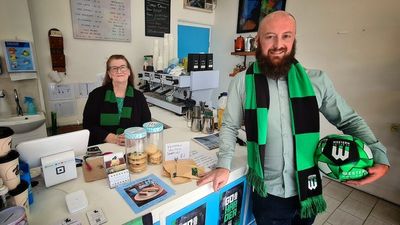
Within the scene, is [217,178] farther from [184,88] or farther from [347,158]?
[184,88]

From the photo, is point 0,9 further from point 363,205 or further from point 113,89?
point 363,205

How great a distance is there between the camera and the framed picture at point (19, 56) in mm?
2045

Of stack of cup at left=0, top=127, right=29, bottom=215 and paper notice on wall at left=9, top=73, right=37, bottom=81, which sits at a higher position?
paper notice on wall at left=9, top=73, right=37, bottom=81

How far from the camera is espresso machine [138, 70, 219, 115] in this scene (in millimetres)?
2191

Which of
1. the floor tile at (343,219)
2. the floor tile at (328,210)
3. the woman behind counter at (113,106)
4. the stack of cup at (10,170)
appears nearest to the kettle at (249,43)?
the woman behind counter at (113,106)

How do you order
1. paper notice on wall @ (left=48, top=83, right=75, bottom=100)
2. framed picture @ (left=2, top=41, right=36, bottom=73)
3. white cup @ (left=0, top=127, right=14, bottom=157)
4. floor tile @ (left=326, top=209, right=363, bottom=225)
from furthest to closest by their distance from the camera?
paper notice on wall @ (left=48, top=83, right=75, bottom=100), floor tile @ (left=326, top=209, right=363, bottom=225), framed picture @ (left=2, top=41, right=36, bottom=73), white cup @ (left=0, top=127, right=14, bottom=157)

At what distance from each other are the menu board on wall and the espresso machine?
2.65ft

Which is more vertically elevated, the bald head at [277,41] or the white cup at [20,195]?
the bald head at [277,41]

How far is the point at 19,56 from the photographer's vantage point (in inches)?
83.4

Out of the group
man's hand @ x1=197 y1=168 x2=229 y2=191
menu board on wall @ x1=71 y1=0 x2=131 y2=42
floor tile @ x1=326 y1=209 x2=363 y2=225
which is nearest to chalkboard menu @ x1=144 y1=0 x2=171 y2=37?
menu board on wall @ x1=71 y1=0 x2=131 y2=42

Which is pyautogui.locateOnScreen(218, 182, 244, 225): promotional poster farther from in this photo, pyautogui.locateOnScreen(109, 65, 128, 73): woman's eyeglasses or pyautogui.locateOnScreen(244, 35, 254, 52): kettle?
pyautogui.locateOnScreen(244, 35, 254, 52): kettle

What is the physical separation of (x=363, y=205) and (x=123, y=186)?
270 cm

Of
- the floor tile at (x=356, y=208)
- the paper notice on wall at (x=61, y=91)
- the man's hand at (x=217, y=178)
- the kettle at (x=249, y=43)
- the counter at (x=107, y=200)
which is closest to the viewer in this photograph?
the counter at (x=107, y=200)

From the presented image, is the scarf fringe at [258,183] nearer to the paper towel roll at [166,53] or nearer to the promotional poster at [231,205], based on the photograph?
the promotional poster at [231,205]
